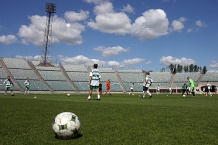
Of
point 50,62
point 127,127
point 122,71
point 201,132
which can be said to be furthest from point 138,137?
point 122,71

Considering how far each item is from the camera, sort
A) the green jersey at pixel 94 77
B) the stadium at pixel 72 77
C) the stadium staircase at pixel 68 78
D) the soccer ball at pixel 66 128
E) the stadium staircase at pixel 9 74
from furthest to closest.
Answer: the stadium staircase at pixel 68 78, the stadium at pixel 72 77, the stadium staircase at pixel 9 74, the green jersey at pixel 94 77, the soccer ball at pixel 66 128

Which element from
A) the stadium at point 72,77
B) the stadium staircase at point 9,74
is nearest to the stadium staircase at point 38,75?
the stadium at point 72,77

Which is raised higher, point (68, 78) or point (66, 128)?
point (68, 78)

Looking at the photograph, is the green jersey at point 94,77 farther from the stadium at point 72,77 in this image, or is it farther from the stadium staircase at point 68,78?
the stadium staircase at point 68,78

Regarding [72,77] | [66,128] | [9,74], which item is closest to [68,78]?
[72,77]

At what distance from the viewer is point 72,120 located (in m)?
4.55

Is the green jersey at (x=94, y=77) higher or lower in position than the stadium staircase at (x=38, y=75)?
lower

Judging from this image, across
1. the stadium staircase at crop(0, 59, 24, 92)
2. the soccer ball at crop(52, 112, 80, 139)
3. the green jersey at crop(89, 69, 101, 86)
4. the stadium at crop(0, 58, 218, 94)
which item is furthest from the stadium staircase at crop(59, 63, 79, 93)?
the soccer ball at crop(52, 112, 80, 139)

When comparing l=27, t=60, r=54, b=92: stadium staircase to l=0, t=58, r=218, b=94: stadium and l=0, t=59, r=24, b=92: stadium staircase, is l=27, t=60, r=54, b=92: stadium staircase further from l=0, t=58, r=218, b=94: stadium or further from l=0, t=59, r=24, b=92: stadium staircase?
l=0, t=59, r=24, b=92: stadium staircase

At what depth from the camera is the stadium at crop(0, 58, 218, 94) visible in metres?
64.5

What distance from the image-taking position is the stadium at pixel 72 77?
64.5 m

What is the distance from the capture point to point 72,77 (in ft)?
247

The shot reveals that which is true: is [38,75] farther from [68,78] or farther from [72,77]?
[72,77]

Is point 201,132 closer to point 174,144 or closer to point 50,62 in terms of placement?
point 174,144
